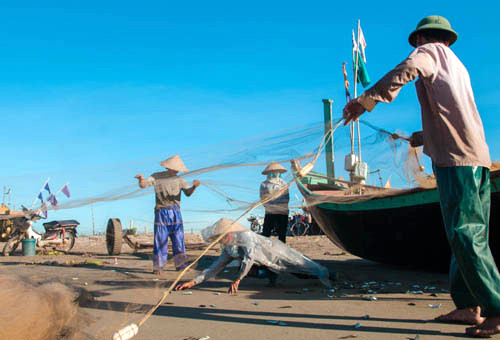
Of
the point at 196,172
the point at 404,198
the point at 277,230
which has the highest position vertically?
the point at 196,172

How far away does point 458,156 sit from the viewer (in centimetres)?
283

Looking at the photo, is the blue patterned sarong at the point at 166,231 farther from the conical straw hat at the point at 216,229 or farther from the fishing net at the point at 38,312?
the fishing net at the point at 38,312

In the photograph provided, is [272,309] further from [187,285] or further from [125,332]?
[125,332]

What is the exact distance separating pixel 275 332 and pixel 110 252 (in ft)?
30.7

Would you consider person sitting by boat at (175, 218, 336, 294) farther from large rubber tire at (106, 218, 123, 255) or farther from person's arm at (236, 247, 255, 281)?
large rubber tire at (106, 218, 123, 255)

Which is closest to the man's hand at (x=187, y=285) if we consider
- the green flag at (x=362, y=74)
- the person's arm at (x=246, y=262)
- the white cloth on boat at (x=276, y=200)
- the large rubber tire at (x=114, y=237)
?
the person's arm at (x=246, y=262)

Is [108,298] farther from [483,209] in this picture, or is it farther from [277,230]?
[277,230]

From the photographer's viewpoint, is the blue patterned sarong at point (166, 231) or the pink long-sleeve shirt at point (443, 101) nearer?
the pink long-sleeve shirt at point (443, 101)

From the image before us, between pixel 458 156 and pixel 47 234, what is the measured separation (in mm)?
12603

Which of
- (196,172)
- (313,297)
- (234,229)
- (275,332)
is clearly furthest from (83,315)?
(313,297)

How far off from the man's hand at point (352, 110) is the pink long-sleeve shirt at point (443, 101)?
0.32 feet

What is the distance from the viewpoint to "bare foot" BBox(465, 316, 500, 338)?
2.66 m

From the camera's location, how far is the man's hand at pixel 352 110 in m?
3.01

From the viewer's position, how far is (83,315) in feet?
9.20
